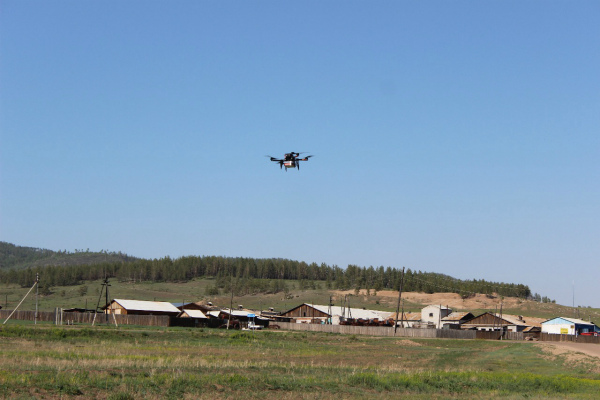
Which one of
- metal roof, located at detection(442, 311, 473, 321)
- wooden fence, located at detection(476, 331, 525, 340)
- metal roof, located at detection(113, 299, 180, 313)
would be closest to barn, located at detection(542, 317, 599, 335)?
wooden fence, located at detection(476, 331, 525, 340)

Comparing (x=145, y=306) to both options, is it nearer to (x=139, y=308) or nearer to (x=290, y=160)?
(x=139, y=308)

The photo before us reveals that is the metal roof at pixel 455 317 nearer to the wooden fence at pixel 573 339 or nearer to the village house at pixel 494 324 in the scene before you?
the village house at pixel 494 324

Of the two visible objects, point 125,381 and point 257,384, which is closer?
point 125,381

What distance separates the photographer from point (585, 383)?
Answer: 126 ft

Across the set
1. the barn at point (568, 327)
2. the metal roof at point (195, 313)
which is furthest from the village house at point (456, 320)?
the metal roof at point (195, 313)

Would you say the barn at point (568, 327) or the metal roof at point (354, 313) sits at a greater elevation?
the barn at point (568, 327)

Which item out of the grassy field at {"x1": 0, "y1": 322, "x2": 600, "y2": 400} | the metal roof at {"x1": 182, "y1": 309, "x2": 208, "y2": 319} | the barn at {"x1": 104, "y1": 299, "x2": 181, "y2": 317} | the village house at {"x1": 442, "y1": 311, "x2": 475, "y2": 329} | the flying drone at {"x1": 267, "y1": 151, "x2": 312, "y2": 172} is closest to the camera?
the grassy field at {"x1": 0, "y1": 322, "x2": 600, "y2": 400}

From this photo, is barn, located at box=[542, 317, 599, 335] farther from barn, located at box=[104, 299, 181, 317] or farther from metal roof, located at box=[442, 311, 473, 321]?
barn, located at box=[104, 299, 181, 317]

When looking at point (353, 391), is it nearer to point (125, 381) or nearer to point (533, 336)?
point (125, 381)

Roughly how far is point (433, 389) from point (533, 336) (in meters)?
78.9

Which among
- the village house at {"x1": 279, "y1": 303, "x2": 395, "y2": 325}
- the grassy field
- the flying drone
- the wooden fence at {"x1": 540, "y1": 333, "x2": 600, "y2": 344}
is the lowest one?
Result: the village house at {"x1": 279, "y1": 303, "x2": 395, "y2": 325}

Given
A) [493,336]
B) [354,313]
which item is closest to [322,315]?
[354,313]

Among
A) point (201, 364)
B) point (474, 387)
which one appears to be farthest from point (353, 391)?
point (201, 364)

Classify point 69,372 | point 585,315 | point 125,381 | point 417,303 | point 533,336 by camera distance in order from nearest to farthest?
point 125,381 → point 69,372 → point 533,336 → point 585,315 → point 417,303
